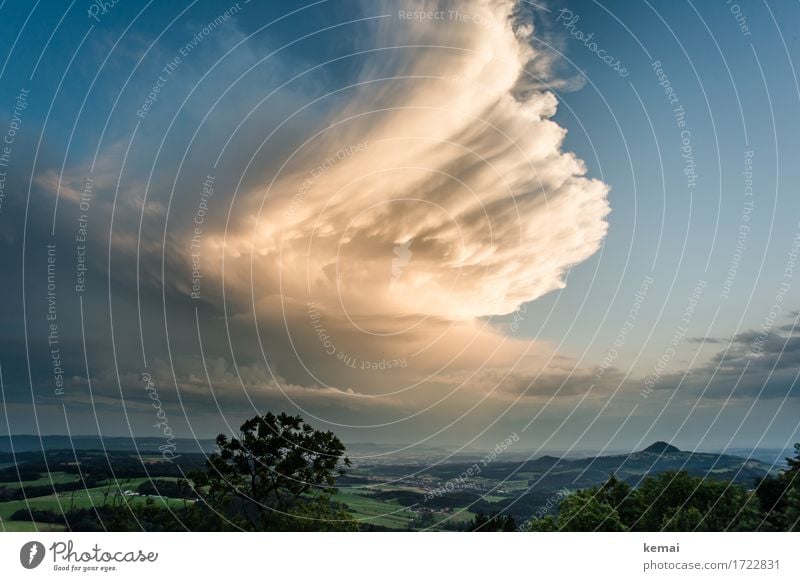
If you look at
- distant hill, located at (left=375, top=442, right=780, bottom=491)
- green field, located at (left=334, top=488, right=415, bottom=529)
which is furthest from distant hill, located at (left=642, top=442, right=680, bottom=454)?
green field, located at (left=334, top=488, right=415, bottom=529)

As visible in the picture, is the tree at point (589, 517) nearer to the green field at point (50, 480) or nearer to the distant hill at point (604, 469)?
the distant hill at point (604, 469)

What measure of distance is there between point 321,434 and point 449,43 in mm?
15407

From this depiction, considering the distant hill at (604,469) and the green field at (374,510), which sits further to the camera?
the distant hill at (604,469)

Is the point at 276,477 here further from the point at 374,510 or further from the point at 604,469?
the point at 604,469

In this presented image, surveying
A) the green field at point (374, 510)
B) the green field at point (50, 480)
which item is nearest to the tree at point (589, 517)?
the green field at point (374, 510)

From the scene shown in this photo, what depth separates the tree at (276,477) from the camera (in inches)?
950

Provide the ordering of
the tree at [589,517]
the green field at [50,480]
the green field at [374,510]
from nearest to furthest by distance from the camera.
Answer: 1. the green field at [50,480]
2. the green field at [374,510]
3. the tree at [589,517]

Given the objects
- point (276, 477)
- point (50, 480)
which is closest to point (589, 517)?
point (276, 477)

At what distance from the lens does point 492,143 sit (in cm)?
2536

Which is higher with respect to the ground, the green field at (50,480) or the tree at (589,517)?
the green field at (50,480)

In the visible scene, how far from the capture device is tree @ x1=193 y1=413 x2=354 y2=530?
950 inches
